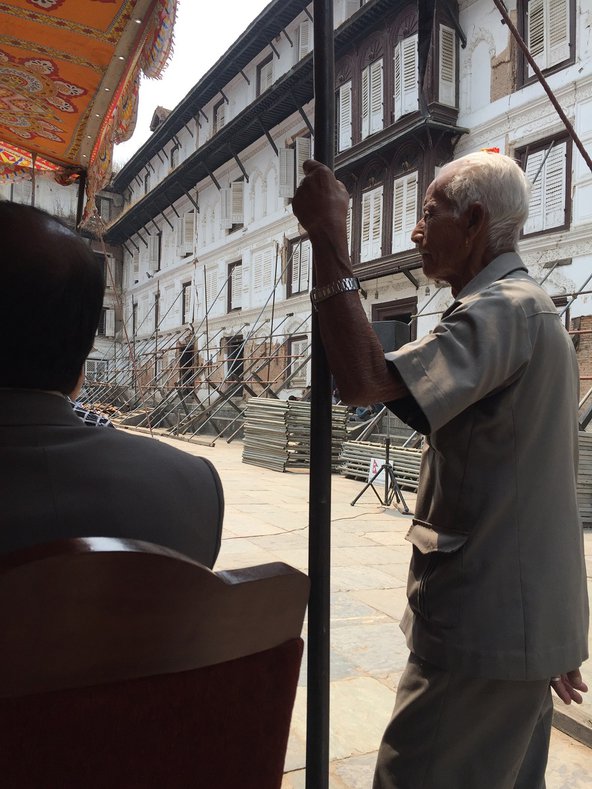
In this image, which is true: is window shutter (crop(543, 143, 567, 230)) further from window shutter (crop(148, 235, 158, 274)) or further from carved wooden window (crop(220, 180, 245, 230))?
window shutter (crop(148, 235, 158, 274))

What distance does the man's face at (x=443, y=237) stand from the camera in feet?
4.54

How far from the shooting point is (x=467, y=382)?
1157 millimetres

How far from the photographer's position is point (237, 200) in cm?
2202

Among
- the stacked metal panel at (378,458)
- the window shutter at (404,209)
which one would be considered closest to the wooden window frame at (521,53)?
the window shutter at (404,209)

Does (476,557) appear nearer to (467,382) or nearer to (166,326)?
(467,382)

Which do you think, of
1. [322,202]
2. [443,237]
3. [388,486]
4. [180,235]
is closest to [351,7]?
[180,235]

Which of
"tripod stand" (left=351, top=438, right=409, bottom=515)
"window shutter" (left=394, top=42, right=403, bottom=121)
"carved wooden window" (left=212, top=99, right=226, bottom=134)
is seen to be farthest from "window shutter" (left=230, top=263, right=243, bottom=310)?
"tripod stand" (left=351, top=438, right=409, bottom=515)

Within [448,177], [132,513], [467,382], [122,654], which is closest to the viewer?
[122,654]

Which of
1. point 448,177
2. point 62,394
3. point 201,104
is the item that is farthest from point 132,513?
point 201,104

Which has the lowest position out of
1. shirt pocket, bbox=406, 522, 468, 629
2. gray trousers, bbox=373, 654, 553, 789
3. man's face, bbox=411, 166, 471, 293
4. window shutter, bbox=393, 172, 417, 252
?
gray trousers, bbox=373, 654, 553, 789

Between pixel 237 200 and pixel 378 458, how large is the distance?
15.2 meters

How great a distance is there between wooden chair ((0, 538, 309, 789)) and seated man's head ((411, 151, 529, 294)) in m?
0.87

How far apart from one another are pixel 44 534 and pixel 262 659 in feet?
1.10

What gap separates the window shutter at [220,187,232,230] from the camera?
22234 millimetres
